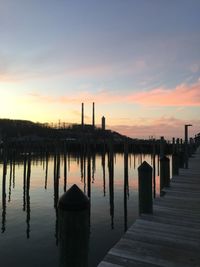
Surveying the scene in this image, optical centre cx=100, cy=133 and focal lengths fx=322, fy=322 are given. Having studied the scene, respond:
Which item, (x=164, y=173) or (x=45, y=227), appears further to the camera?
(x=45, y=227)

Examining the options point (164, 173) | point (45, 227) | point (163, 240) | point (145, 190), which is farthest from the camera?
point (45, 227)

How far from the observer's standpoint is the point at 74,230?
4215mm

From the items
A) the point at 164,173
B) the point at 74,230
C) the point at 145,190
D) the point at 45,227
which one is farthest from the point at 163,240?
the point at 45,227

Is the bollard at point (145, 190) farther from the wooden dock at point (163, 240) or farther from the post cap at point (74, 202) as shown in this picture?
the post cap at point (74, 202)

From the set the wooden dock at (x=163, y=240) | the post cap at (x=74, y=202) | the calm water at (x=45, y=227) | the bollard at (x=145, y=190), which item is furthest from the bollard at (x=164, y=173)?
the post cap at (x=74, y=202)

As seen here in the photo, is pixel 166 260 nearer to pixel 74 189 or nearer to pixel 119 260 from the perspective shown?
pixel 119 260

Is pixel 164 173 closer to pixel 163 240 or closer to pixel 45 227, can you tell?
pixel 45 227

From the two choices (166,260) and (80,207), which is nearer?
(80,207)

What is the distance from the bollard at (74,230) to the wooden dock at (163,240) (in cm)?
162

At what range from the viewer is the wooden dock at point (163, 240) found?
19.7 ft

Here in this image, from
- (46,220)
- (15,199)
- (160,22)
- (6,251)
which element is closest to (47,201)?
(15,199)

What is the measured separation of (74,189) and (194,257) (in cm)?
316

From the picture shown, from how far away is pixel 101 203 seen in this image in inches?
826

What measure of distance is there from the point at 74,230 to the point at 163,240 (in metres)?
3.45
